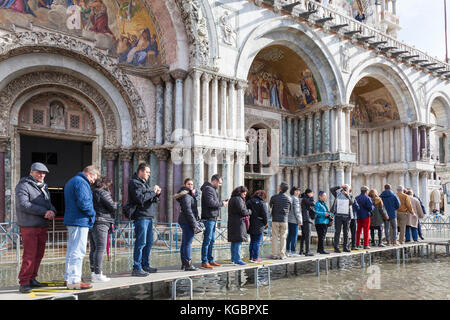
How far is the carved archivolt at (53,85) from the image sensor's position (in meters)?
12.0

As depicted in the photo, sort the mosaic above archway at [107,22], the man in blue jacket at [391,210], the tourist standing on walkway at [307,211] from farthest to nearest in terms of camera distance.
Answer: the mosaic above archway at [107,22]
the man in blue jacket at [391,210]
the tourist standing on walkway at [307,211]

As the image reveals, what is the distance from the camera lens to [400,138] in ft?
75.1

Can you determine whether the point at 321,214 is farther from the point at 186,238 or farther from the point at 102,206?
the point at 102,206

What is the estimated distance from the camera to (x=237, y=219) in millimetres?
7684

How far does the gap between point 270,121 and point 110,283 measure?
15.1 meters

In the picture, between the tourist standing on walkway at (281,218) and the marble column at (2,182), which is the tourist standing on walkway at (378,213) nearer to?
the tourist standing on walkway at (281,218)

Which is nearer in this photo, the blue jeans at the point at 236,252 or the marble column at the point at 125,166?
the blue jeans at the point at 236,252

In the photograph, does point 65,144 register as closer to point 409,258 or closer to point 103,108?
point 103,108

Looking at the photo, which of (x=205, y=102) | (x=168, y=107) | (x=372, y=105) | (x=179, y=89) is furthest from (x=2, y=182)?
(x=372, y=105)

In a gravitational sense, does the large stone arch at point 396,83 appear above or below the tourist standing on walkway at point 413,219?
above

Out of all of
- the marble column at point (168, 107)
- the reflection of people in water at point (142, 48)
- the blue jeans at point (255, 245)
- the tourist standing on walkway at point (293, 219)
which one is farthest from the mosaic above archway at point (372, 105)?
the blue jeans at point (255, 245)

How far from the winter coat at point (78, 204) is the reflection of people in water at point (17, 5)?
881 cm

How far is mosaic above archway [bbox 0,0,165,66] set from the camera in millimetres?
12227
